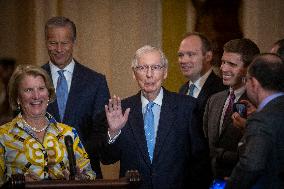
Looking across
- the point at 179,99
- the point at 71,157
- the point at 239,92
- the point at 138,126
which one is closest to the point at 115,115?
the point at 138,126

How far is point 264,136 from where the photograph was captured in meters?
3.45

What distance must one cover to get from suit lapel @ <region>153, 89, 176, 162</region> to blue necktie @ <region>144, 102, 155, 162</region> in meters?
0.05

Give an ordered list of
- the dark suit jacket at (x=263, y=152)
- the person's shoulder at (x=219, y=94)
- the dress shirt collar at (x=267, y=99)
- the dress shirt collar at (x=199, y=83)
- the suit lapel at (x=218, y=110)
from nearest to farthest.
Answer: the dark suit jacket at (x=263, y=152), the dress shirt collar at (x=267, y=99), the suit lapel at (x=218, y=110), the person's shoulder at (x=219, y=94), the dress shirt collar at (x=199, y=83)

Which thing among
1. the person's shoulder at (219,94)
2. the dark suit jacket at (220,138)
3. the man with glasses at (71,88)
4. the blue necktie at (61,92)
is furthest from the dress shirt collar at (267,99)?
the blue necktie at (61,92)

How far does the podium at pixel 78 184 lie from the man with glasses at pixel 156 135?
744mm

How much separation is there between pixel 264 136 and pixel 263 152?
0.26 ft

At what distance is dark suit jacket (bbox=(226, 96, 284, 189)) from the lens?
11.3 ft

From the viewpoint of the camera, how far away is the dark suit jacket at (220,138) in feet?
13.5

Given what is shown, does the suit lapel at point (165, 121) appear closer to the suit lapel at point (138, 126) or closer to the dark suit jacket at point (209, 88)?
the suit lapel at point (138, 126)

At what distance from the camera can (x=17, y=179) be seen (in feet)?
10.6

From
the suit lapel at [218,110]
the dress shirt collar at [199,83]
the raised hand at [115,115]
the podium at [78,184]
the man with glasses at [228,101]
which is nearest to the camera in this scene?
the podium at [78,184]

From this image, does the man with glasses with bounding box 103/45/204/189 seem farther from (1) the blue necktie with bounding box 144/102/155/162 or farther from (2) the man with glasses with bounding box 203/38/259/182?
(2) the man with glasses with bounding box 203/38/259/182

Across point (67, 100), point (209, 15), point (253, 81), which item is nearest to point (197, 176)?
point (253, 81)

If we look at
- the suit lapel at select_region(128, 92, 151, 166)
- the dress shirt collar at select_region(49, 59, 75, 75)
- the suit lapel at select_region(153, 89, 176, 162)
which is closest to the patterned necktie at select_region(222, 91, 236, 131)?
the suit lapel at select_region(153, 89, 176, 162)
